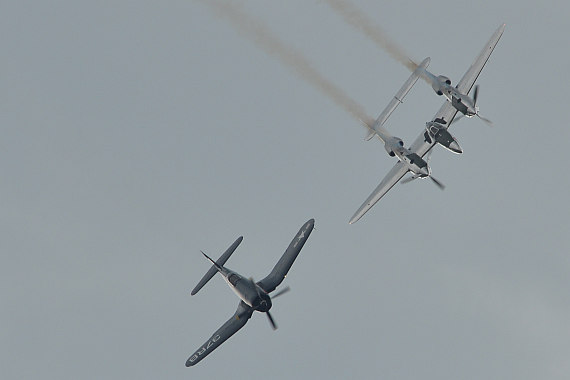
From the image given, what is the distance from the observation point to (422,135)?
358 feet

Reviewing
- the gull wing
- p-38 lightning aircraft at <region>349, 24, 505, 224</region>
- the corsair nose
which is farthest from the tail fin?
the corsair nose

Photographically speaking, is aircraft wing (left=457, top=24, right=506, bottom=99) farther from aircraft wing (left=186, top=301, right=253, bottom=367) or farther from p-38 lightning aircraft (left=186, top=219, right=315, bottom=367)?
aircraft wing (left=186, top=301, right=253, bottom=367)

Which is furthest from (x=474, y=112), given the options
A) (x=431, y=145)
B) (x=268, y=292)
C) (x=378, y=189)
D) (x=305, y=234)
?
(x=268, y=292)

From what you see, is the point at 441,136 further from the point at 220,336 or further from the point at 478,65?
the point at 220,336

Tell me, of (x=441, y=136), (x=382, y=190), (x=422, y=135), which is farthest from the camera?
(x=382, y=190)

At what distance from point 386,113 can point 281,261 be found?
66.0 feet

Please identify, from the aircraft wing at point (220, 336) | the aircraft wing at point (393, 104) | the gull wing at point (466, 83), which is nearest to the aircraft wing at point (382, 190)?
the gull wing at point (466, 83)

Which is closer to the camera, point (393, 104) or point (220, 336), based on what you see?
point (220, 336)

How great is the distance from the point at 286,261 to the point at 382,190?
→ 61.9 ft

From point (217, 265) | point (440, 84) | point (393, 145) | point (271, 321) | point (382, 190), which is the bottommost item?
point (271, 321)

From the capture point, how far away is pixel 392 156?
10812cm

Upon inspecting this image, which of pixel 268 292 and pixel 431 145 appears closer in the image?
pixel 268 292

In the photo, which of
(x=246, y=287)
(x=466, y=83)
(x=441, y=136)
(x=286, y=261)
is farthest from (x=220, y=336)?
(x=466, y=83)

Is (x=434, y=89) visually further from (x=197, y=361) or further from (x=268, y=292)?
(x=197, y=361)
